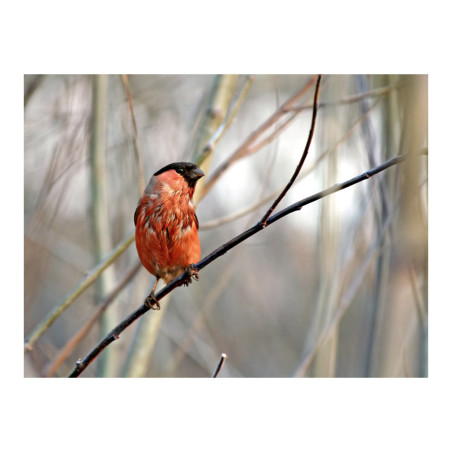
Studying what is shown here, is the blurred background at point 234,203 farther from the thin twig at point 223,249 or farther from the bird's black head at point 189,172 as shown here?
the thin twig at point 223,249

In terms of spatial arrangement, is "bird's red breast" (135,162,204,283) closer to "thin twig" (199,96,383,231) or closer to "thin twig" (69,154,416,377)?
"thin twig" (199,96,383,231)

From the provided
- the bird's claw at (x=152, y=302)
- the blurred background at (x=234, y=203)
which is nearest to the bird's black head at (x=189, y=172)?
the blurred background at (x=234, y=203)

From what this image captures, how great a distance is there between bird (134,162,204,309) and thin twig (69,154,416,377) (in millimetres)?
191

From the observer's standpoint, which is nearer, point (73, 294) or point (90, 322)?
point (73, 294)

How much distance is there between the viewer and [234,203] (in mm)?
2928

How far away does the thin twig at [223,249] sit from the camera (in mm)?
1743

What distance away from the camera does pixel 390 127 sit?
2393mm

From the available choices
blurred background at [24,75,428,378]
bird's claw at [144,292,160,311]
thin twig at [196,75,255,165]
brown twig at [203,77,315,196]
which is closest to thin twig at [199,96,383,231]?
blurred background at [24,75,428,378]

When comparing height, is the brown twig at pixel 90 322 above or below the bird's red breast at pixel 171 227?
below

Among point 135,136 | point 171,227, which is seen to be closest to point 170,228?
point 171,227

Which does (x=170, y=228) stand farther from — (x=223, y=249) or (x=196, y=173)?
(x=223, y=249)

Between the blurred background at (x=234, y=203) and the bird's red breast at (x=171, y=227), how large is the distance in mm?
111
